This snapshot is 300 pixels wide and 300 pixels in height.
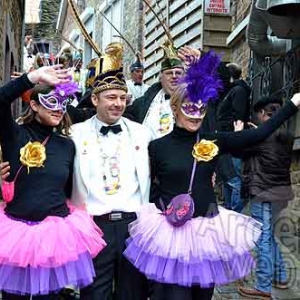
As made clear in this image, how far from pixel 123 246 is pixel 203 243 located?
578 mm

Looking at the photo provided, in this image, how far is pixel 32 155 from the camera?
4.16m

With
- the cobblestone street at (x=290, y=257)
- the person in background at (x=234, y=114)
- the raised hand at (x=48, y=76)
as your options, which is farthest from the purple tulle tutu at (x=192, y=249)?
the person in background at (x=234, y=114)

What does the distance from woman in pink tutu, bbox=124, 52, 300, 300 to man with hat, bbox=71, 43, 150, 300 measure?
0.11 m

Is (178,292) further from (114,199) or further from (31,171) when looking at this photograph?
(31,171)

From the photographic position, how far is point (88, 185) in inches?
172

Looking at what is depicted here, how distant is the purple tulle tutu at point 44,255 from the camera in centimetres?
393

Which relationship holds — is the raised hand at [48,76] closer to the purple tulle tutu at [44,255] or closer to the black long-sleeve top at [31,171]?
the black long-sleeve top at [31,171]

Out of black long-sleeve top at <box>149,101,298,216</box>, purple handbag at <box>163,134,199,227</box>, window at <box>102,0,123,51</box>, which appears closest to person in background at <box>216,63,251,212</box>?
black long-sleeve top at <box>149,101,298,216</box>

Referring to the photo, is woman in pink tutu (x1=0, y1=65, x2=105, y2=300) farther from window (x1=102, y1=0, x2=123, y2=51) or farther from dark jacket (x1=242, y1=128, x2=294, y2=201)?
window (x1=102, y1=0, x2=123, y2=51)

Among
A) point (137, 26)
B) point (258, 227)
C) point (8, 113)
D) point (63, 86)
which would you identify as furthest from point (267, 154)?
point (137, 26)

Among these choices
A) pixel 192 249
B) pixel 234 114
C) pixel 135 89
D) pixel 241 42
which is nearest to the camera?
pixel 192 249

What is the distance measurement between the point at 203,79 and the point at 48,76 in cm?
111

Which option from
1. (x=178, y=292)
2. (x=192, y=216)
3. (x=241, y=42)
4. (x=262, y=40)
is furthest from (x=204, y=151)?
(x=241, y=42)

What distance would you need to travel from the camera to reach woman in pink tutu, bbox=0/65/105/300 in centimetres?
397
